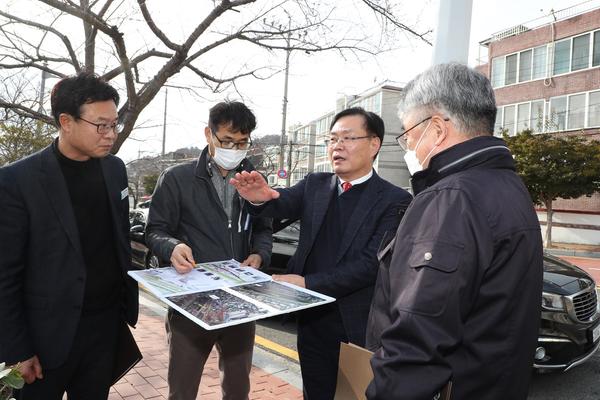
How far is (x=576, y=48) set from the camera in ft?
70.8

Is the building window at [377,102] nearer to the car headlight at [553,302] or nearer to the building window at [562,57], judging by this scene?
the building window at [562,57]

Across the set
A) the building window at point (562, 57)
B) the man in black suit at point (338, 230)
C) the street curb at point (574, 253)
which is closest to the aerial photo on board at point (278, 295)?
the man in black suit at point (338, 230)

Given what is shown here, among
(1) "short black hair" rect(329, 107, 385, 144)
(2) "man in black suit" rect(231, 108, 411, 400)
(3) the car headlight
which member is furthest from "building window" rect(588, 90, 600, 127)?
(2) "man in black suit" rect(231, 108, 411, 400)

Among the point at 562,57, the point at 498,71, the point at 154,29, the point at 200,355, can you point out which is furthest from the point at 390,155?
the point at 200,355

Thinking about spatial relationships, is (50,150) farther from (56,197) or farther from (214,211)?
(214,211)

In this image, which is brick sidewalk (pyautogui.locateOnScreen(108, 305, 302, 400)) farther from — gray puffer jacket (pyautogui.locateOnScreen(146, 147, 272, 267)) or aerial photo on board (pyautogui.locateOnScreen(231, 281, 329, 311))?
aerial photo on board (pyautogui.locateOnScreen(231, 281, 329, 311))

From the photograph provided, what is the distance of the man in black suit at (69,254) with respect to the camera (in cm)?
185

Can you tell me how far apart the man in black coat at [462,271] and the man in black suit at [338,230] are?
0.66 metres

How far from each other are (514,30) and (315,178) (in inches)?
1081

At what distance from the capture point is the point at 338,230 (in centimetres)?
223

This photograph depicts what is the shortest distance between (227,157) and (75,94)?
0.79 m

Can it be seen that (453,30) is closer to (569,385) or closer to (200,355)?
(200,355)

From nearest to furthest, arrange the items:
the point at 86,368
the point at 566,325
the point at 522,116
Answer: the point at 86,368
the point at 566,325
the point at 522,116

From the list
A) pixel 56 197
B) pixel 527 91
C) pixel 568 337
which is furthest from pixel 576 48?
pixel 56 197
